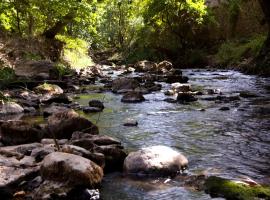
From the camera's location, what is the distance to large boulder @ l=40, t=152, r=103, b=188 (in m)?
5.46

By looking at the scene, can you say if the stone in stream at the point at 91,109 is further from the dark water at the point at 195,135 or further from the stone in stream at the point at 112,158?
the stone in stream at the point at 112,158

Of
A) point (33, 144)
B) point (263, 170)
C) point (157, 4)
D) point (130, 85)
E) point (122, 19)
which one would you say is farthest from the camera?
point (122, 19)

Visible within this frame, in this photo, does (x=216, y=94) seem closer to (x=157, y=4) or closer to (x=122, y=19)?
(x=157, y=4)

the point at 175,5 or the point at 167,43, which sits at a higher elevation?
the point at 175,5

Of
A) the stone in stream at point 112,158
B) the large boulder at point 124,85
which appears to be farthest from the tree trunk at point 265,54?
the stone in stream at point 112,158

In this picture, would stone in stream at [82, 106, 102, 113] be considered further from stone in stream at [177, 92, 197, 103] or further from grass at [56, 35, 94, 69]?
grass at [56, 35, 94, 69]

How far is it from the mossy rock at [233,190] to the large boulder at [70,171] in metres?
1.56

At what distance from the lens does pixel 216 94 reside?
1570 cm

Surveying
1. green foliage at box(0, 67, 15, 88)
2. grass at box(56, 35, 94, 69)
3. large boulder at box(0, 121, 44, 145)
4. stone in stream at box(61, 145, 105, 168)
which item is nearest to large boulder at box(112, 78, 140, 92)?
green foliage at box(0, 67, 15, 88)

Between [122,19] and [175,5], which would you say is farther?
[122,19]

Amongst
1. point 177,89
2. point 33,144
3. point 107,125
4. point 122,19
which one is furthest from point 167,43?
point 33,144

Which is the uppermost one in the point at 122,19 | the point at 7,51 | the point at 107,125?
the point at 122,19

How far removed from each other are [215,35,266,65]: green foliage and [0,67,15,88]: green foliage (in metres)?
14.1

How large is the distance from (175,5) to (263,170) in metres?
27.7
